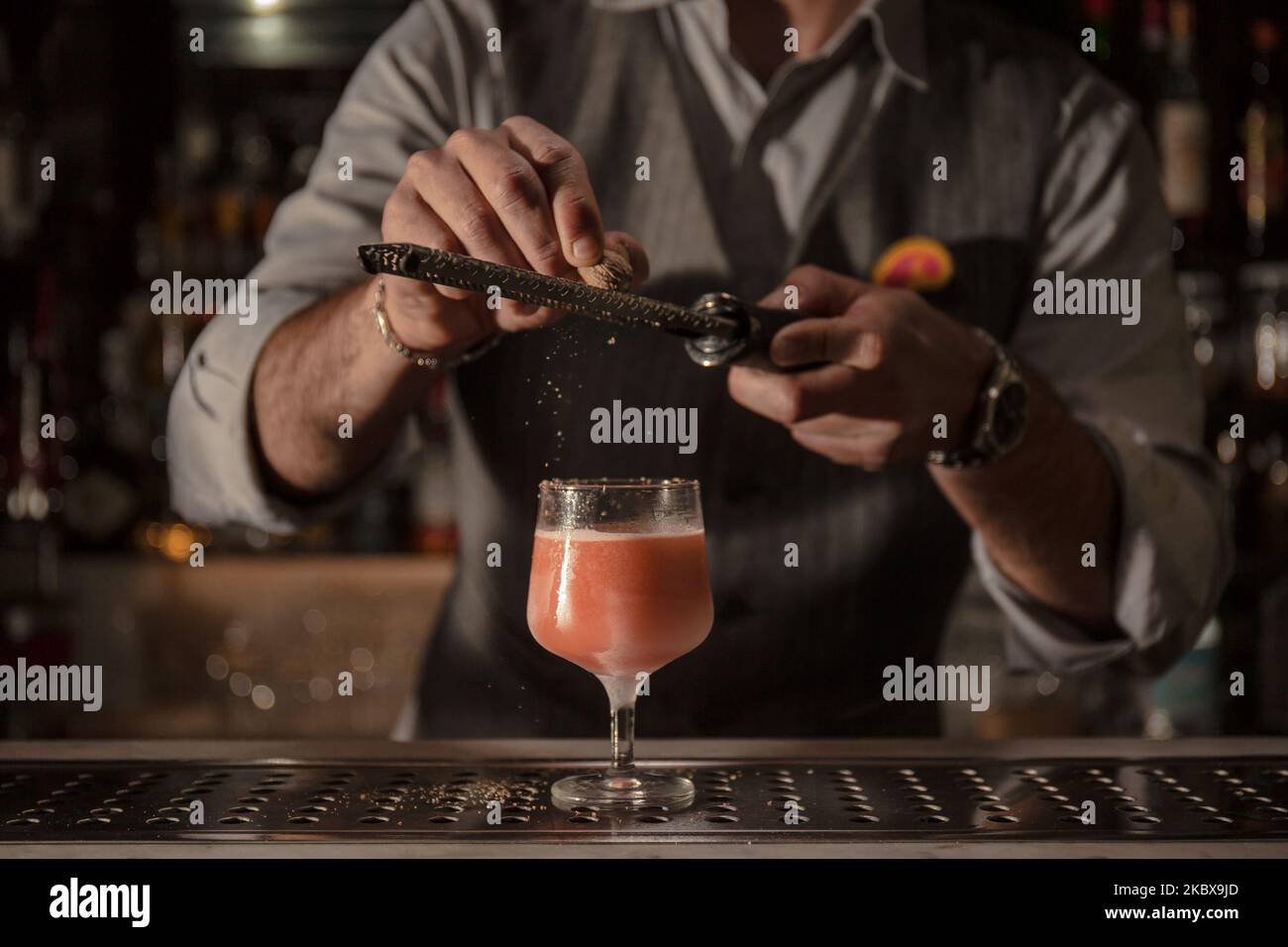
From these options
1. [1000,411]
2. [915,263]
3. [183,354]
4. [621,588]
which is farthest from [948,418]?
[183,354]

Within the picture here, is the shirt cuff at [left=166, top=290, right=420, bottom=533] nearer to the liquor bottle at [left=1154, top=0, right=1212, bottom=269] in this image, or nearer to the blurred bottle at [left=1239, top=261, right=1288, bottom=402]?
the liquor bottle at [left=1154, top=0, right=1212, bottom=269]

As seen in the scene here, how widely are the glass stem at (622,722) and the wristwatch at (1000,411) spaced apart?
0.56 metres

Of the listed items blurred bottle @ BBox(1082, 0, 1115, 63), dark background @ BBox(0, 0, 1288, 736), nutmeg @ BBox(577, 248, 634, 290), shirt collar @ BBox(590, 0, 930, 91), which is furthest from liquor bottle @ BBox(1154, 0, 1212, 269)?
nutmeg @ BBox(577, 248, 634, 290)

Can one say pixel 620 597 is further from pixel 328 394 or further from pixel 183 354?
pixel 183 354

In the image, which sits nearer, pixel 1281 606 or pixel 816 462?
pixel 816 462

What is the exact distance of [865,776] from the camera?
1.23 m

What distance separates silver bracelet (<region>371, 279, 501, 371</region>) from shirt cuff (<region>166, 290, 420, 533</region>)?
0.23 metres

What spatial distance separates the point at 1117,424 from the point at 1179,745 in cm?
50

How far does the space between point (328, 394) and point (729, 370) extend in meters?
0.50

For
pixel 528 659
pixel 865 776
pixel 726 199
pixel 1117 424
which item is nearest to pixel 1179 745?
pixel 865 776

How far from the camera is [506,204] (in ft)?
3.92

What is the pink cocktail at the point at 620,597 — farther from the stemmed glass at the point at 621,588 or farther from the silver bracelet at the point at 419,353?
the silver bracelet at the point at 419,353

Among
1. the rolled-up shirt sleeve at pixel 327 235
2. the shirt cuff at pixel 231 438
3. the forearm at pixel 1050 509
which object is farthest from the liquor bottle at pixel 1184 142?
the shirt cuff at pixel 231 438
